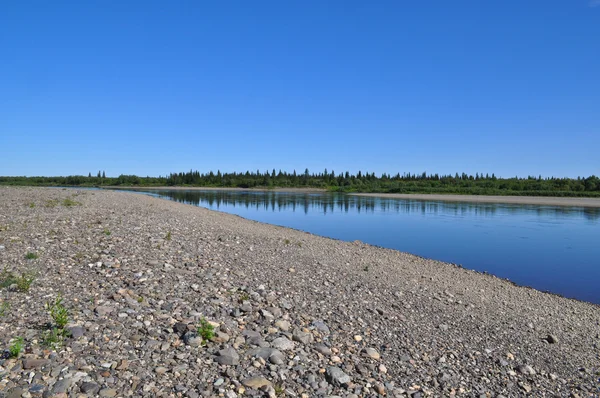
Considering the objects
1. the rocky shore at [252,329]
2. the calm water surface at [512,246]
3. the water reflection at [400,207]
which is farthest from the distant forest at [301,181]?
the rocky shore at [252,329]

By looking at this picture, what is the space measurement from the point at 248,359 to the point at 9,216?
1578cm

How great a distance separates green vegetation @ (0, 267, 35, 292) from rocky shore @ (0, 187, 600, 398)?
4 cm

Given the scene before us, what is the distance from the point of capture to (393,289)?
37.3 feet

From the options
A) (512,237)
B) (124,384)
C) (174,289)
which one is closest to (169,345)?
(124,384)

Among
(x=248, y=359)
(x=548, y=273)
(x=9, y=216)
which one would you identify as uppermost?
(x=9, y=216)

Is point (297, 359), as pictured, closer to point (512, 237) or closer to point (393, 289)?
point (393, 289)

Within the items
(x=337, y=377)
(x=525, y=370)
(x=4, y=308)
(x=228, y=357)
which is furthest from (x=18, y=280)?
(x=525, y=370)

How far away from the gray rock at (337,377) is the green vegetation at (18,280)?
5953mm

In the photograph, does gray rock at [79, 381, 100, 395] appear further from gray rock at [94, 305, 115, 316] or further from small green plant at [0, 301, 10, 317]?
small green plant at [0, 301, 10, 317]

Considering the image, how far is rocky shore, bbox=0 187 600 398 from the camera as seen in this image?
18.0 ft

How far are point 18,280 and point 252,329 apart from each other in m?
4.78

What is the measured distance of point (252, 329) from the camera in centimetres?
725

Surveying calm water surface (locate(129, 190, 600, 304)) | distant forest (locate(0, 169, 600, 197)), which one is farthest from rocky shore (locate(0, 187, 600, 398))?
distant forest (locate(0, 169, 600, 197))

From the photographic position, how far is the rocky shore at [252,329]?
217 inches
